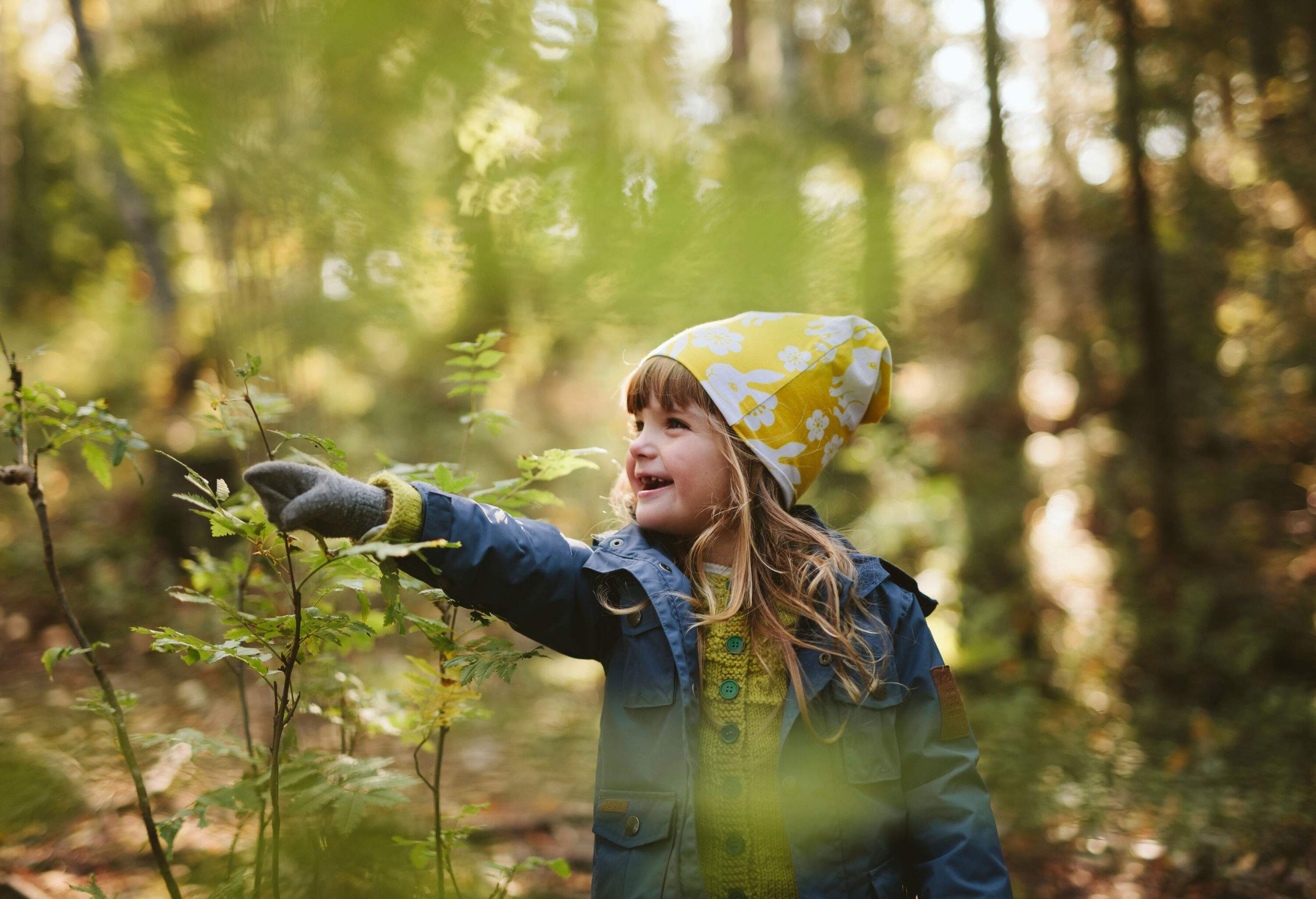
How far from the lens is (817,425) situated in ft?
7.04

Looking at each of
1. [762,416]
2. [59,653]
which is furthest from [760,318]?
[59,653]

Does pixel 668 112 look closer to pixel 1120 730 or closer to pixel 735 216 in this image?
pixel 735 216

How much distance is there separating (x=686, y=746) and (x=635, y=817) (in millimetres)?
185

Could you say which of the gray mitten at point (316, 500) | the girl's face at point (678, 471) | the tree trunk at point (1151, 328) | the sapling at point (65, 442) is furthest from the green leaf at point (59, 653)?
the tree trunk at point (1151, 328)

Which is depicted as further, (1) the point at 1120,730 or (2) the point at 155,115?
(1) the point at 1120,730

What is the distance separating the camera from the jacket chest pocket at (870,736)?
176cm

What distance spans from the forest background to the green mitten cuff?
325 mm

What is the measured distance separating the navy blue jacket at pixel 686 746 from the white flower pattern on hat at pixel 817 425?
55cm

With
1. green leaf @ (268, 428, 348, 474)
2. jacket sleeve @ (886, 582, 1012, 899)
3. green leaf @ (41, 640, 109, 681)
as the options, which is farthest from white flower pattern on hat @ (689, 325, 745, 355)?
green leaf @ (41, 640, 109, 681)

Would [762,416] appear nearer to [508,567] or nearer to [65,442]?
[508,567]

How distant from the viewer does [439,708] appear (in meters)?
1.84

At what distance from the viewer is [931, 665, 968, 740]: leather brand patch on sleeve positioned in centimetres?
185

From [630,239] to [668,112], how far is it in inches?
23.5

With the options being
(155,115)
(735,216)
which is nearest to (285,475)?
(155,115)
